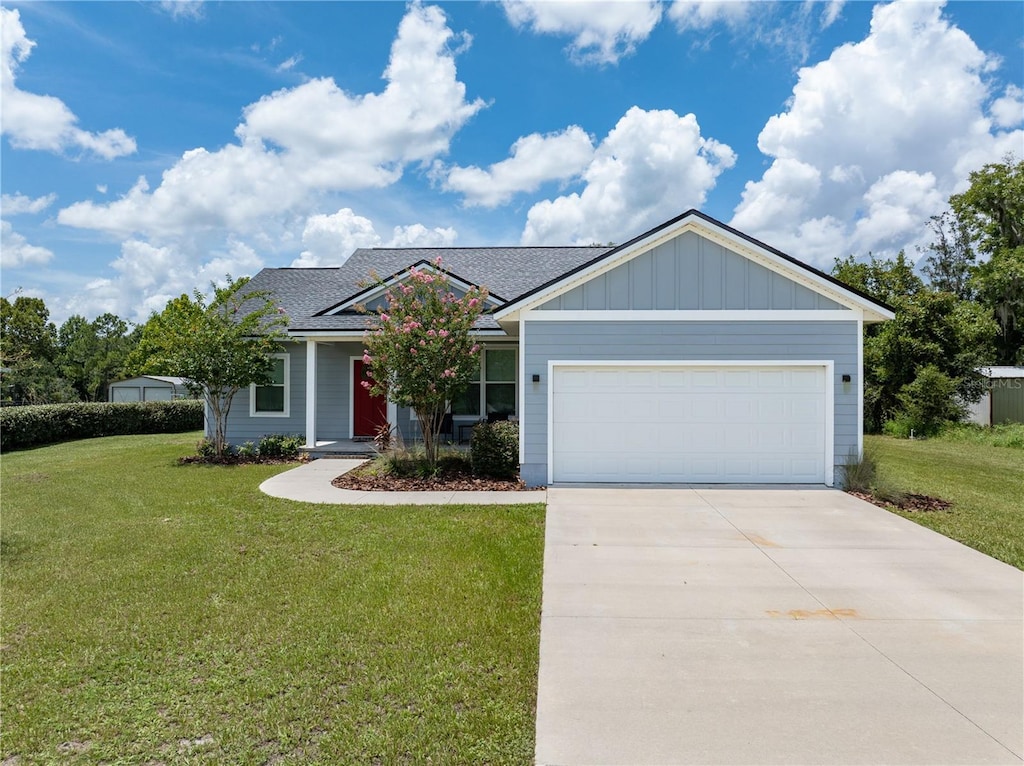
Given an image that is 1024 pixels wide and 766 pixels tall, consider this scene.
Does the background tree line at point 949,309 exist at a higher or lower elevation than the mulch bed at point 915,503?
higher

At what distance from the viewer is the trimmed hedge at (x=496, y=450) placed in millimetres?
9734

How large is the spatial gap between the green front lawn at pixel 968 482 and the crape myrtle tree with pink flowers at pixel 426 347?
7.45m

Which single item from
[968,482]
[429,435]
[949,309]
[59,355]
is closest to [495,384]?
[429,435]

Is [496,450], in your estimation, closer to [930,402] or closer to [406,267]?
[406,267]

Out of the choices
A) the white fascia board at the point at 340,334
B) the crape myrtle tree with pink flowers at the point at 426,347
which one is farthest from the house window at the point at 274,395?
the crape myrtle tree with pink flowers at the point at 426,347

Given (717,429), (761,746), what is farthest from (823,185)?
(761,746)

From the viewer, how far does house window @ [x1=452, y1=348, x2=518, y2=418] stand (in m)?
13.6

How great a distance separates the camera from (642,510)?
7773mm

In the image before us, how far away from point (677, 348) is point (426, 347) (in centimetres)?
448

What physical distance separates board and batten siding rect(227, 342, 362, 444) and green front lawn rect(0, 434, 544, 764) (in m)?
6.60

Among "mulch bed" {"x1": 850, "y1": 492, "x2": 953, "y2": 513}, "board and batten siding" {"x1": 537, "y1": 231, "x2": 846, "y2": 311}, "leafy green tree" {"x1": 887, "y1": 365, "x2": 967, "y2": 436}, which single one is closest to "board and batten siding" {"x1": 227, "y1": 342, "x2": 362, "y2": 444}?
"board and batten siding" {"x1": 537, "y1": 231, "x2": 846, "y2": 311}

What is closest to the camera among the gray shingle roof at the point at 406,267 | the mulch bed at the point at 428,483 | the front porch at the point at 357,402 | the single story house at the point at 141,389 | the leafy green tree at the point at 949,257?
the mulch bed at the point at 428,483

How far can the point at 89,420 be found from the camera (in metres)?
18.2

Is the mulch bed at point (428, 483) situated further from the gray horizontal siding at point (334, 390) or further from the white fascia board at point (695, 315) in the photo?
the gray horizontal siding at point (334, 390)
